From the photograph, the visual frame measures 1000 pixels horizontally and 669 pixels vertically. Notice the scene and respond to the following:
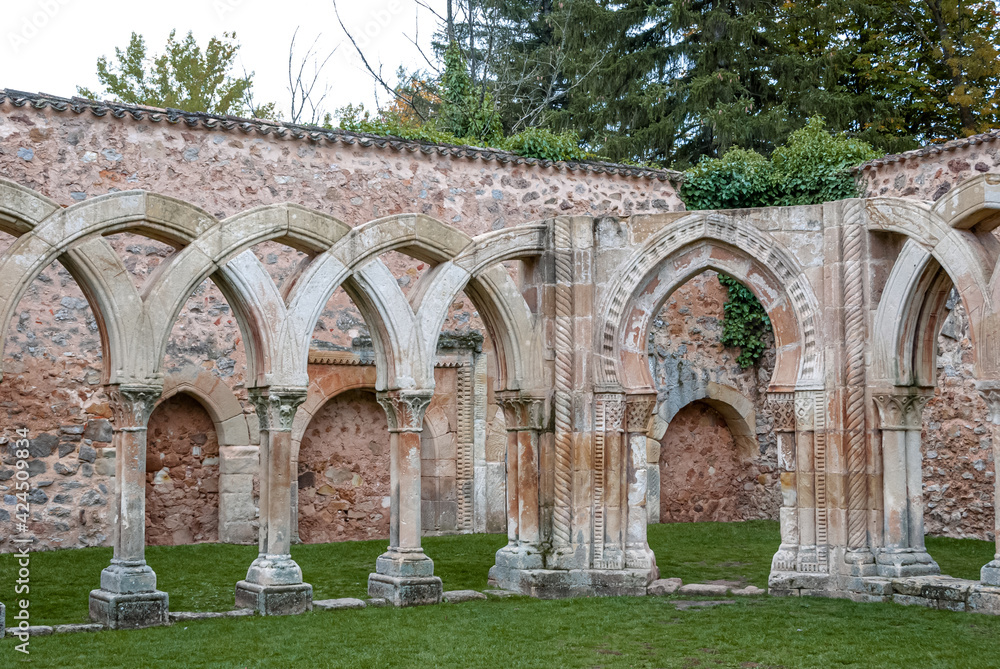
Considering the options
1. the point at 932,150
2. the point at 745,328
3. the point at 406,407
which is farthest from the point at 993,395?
the point at 745,328

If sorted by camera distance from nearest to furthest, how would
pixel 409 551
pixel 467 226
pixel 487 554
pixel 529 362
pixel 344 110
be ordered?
pixel 409 551, pixel 529 362, pixel 487 554, pixel 467 226, pixel 344 110

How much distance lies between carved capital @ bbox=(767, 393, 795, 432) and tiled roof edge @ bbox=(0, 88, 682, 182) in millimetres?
6879

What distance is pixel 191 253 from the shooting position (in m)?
8.24

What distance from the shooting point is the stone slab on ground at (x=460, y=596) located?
9.11 m

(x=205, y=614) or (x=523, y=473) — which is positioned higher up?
(x=523, y=473)

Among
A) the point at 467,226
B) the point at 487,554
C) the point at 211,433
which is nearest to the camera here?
the point at 487,554

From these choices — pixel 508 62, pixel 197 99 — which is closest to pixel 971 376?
pixel 508 62

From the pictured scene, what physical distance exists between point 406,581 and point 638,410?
8.04 feet

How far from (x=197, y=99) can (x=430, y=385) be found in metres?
18.5

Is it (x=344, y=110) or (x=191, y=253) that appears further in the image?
(x=344, y=110)

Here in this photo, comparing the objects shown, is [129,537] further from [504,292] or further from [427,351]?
[504,292]

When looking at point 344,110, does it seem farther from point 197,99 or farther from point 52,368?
point 52,368

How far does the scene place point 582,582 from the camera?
953 centimetres

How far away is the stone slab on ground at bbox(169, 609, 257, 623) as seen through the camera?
8023 millimetres
